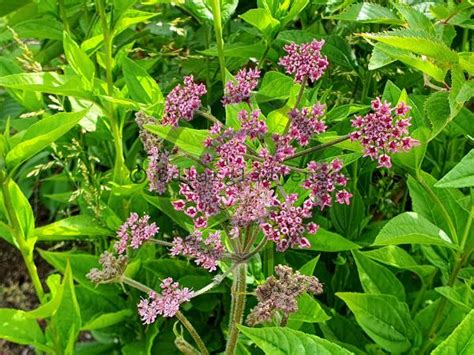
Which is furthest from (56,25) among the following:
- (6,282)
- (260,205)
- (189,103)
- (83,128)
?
(6,282)

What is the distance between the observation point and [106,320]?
1439mm

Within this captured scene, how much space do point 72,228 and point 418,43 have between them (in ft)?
2.52

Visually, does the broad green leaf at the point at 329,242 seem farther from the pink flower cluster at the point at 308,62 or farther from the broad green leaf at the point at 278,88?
the pink flower cluster at the point at 308,62

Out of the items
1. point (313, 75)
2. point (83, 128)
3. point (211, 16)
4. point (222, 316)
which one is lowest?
point (222, 316)

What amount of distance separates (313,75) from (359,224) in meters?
0.62

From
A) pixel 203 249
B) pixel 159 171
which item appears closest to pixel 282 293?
pixel 203 249

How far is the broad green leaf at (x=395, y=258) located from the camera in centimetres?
127

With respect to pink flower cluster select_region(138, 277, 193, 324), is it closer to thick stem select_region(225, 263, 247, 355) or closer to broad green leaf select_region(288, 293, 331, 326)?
thick stem select_region(225, 263, 247, 355)

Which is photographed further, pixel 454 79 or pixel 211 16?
pixel 211 16

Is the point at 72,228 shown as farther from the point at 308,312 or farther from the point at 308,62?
the point at 308,62

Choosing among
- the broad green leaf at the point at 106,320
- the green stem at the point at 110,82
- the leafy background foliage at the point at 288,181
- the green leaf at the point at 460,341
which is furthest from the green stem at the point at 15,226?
the green leaf at the point at 460,341

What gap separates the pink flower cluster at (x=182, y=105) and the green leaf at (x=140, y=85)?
376mm

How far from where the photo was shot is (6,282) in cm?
241

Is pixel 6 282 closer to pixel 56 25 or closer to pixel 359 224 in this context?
pixel 56 25
